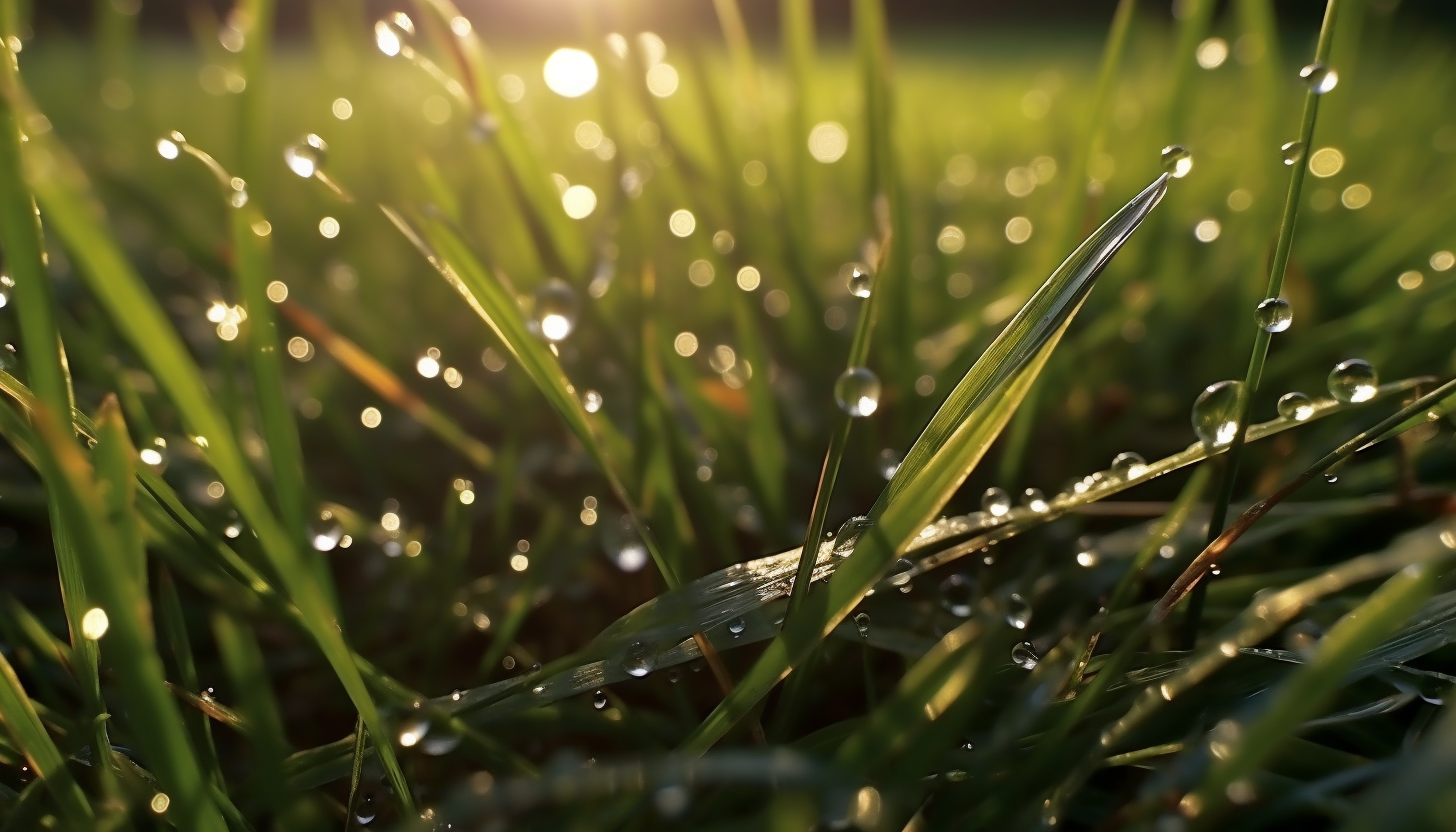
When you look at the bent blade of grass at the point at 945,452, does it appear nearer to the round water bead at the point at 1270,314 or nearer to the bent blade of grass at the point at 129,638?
the round water bead at the point at 1270,314

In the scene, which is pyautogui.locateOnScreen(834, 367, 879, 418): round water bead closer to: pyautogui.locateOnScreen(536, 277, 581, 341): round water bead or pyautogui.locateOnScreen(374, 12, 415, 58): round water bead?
pyautogui.locateOnScreen(536, 277, 581, 341): round water bead

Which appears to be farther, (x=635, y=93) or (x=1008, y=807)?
(x=635, y=93)

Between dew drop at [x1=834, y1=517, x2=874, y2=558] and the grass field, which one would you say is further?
dew drop at [x1=834, y1=517, x2=874, y2=558]

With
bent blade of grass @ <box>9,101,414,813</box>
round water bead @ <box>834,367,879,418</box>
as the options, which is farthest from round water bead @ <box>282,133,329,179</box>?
round water bead @ <box>834,367,879,418</box>

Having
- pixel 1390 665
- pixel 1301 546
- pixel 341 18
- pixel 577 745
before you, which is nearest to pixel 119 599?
pixel 577 745

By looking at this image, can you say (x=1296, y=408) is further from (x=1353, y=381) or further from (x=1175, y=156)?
(x=1175, y=156)

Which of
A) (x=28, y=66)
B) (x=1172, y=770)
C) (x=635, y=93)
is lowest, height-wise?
(x=1172, y=770)

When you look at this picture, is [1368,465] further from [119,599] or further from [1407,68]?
[1407,68]
